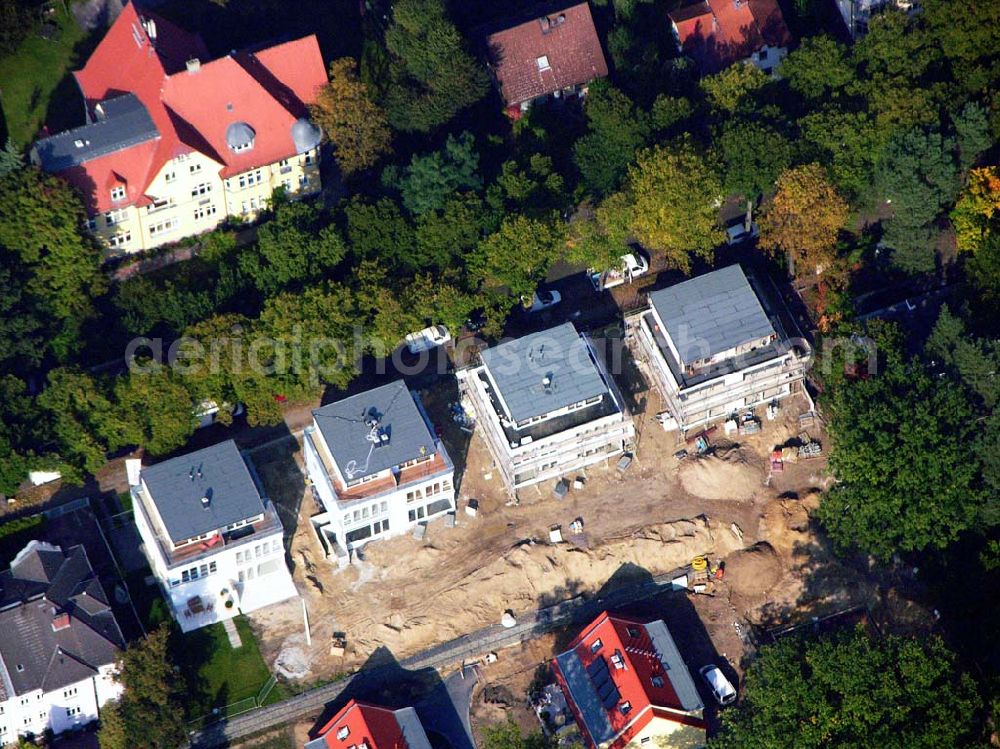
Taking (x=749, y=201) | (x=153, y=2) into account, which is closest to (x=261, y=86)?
(x=153, y=2)

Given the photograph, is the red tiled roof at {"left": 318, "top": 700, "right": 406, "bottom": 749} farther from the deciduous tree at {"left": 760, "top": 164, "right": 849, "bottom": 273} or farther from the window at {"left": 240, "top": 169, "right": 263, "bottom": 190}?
the deciduous tree at {"left": 760, "top": 164, "right": 849, "bottom": 273}

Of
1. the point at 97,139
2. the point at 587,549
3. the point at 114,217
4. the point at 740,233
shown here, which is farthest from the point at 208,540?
the point at 740,233

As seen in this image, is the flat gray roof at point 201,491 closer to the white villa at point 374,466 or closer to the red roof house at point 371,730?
the white villa at point 374,466

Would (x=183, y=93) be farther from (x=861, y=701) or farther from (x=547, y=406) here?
(x=861, y=701)

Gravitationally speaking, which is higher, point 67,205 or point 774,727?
point 67,205

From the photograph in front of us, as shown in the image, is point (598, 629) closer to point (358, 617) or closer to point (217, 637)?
point (358, 617)

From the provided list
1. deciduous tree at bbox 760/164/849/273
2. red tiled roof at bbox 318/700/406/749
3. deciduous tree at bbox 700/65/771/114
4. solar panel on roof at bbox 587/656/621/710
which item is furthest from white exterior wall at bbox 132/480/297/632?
deciduous tree at bbox 700/65/771/114

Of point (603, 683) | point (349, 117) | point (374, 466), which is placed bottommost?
point (603, 683)

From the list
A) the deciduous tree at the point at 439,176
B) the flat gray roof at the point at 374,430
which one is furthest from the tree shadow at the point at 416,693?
the deciduous tree at the point at 439,176
